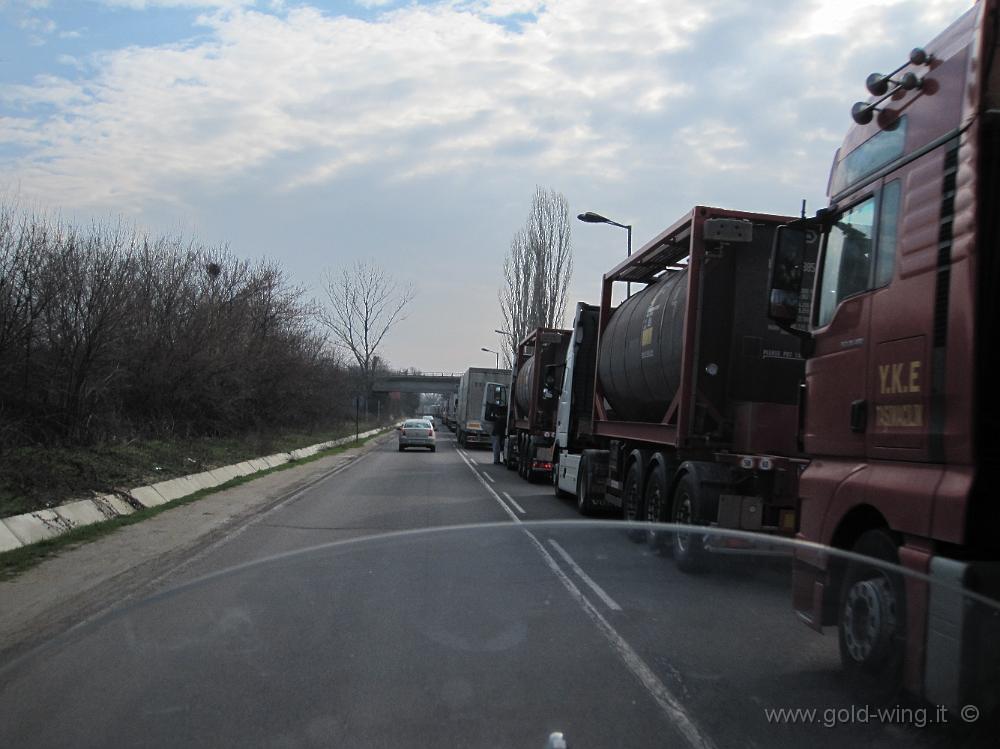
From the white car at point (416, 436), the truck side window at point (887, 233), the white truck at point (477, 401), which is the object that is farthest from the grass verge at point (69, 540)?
the white truck at point (477, 401)

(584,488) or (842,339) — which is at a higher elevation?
(842,339)

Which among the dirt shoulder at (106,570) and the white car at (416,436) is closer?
the dirt shoulder at (106,570)

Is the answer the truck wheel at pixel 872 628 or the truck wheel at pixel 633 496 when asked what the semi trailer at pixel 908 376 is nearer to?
the truck wheel at pixel 872 628

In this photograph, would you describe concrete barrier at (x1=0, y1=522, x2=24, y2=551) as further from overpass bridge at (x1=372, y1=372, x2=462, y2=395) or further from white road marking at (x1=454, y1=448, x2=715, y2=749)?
overpass bridge at (x1=372, y1=372, x2=462, y2=395)

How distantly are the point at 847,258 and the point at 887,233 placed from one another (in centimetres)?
54

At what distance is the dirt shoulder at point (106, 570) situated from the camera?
21.2 feet

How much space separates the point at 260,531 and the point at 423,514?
2892mm

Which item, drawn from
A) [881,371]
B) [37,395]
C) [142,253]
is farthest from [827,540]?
[142,253]

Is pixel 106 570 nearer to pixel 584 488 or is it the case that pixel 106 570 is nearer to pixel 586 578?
pixel 586 578

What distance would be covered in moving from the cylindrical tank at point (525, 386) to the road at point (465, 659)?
19.0 meters

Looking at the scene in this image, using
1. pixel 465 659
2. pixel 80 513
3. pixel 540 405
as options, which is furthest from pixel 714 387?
pixel 540 405

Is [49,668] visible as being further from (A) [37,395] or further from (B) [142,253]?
(B) [142,253]

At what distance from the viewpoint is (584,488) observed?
45.5ft

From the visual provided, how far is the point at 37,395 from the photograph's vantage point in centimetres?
1698
